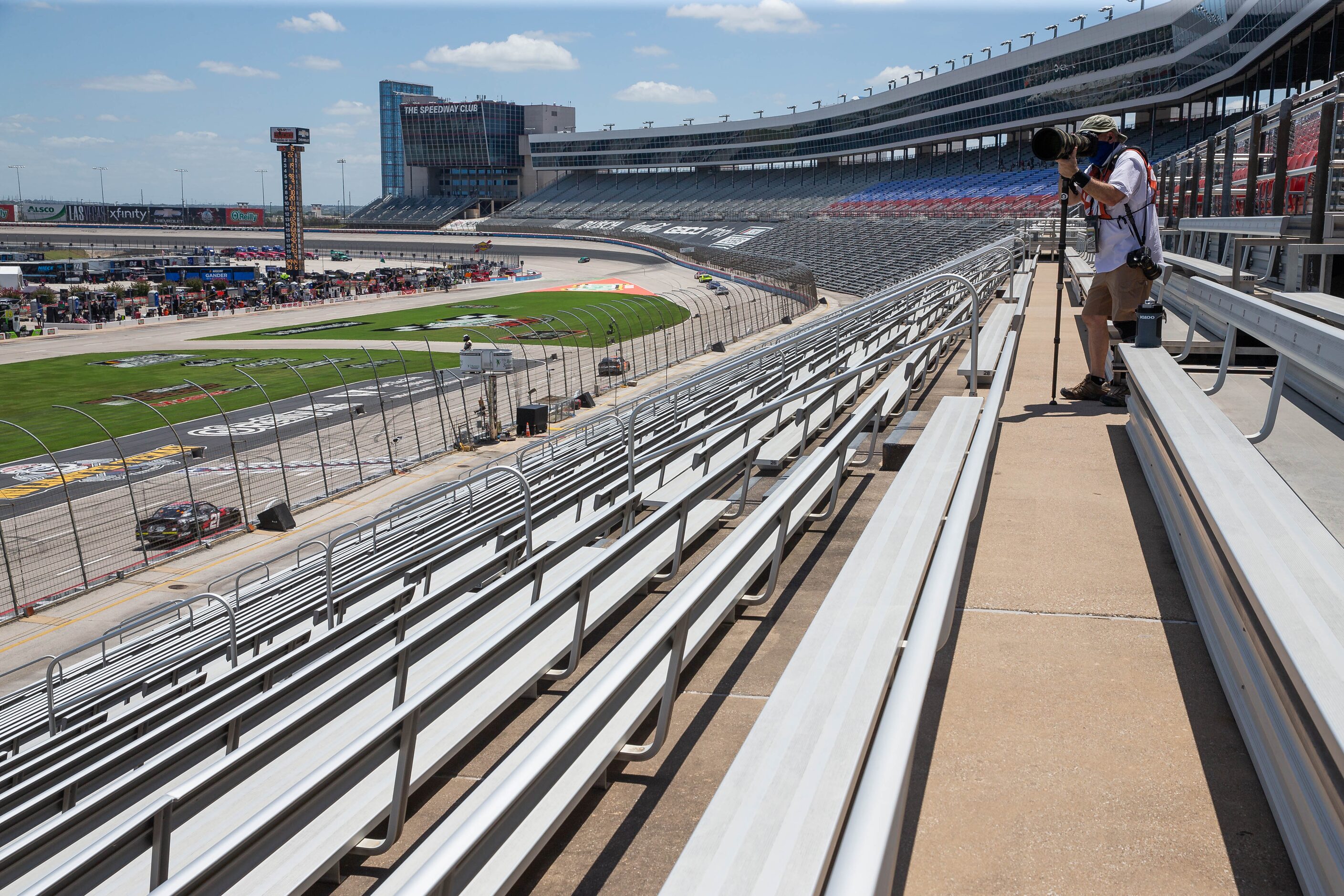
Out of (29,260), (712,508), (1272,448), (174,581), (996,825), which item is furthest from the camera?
(29,260)

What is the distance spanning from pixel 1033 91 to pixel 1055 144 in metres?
72.9

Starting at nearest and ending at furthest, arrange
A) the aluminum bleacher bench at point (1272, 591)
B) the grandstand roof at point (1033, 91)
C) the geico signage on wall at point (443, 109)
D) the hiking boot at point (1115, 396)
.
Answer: the aluminum bleacher bench at point (1272, 591), the hiking boot at point (1115, 396), the grandstand roof at point (1033, 91), the geico signage on wall at point (443, 109)

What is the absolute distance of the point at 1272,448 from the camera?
475cm

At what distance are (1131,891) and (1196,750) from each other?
80cm

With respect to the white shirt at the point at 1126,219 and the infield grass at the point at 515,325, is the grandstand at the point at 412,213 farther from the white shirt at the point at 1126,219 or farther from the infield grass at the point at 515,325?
the white shirt at the point at 1126,219

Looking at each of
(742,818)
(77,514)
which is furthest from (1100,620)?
(77,514)

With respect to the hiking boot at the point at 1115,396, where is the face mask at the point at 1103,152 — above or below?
above

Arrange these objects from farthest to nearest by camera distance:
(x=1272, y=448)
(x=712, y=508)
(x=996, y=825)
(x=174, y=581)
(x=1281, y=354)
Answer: (x=174, y=581)
(x=712, y=508)
(x=1272, y=448)
(x=1281, y=354)
(x=996, y=825)

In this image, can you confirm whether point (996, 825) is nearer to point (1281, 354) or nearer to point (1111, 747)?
point (1111, 747)

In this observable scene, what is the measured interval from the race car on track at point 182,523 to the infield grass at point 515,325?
23.7 meters

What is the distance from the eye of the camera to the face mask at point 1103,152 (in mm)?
6844

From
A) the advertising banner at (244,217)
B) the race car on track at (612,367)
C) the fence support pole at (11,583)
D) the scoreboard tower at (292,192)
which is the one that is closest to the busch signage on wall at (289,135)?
the scoreboard tower at (292,192)

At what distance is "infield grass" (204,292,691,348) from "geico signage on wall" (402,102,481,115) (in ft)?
289

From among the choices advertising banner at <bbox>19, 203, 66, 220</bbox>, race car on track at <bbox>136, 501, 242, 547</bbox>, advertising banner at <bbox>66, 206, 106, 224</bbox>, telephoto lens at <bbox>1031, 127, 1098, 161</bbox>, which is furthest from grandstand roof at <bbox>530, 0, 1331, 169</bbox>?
advertising banner at <bbox>19, 203, 66, 220</bbox>
